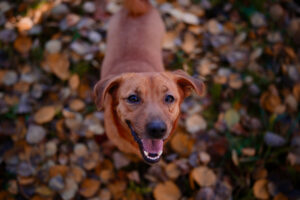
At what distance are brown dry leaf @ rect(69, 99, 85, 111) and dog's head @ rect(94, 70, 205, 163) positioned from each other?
3.29 ft

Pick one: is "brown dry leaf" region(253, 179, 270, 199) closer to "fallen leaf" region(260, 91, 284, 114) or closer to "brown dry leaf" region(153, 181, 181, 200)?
"brown dry leaf" region(153, 181, 181, 200)

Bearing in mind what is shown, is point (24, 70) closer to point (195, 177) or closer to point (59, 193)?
point (59, 193)

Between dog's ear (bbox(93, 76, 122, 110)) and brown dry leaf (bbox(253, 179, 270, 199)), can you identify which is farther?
brown dry leaf (bbox(253, 179, 270, 199))

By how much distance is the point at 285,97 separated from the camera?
3.58 metres

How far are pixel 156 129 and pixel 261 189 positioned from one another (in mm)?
1634

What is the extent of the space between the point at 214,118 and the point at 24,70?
2.59 metres

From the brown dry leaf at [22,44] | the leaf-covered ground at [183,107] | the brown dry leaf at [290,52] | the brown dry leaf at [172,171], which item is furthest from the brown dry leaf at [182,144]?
the brown dry leaf at [22,44]

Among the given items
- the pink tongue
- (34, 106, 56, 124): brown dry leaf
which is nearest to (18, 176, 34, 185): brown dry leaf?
(34, 106, 56, 124): brown dry leaf

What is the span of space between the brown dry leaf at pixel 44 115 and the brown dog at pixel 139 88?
0.82 m

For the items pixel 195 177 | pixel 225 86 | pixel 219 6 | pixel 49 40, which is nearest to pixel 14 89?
pixel 49 40

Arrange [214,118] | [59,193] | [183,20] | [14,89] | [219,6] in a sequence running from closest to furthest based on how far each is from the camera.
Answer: [59,193], [14,89], [214,118], [183,20], [219,6]

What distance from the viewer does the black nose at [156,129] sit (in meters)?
2.16

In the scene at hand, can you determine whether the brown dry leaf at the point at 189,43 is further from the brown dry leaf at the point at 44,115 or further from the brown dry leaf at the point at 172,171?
the brown dry leaf at the point at 44,115

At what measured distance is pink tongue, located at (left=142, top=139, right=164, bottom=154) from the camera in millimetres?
2467
